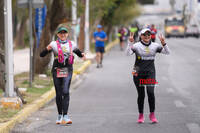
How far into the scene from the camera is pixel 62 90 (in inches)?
360

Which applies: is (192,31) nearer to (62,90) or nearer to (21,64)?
(21,64)

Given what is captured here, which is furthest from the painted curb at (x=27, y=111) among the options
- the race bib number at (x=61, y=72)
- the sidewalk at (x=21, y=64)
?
the sidewalk at (x=21, y=64)

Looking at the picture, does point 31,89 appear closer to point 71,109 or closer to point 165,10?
point 71,109

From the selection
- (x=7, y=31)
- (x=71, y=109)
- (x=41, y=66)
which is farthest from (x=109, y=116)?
(x=41, y=66)

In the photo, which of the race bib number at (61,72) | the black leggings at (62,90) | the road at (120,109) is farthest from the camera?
the black leggings at (62,90)

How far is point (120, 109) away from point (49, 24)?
6961 millimetres

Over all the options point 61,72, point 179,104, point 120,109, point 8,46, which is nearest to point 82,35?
point 179,104

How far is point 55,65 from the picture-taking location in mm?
9016

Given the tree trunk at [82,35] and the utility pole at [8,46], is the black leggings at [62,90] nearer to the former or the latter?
the utility pole at [8,46]

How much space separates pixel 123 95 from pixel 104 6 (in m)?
24.9

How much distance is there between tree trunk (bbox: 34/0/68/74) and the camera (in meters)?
16.7

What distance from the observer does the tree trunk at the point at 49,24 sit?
1672cm

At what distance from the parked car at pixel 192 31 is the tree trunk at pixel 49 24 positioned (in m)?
52.3

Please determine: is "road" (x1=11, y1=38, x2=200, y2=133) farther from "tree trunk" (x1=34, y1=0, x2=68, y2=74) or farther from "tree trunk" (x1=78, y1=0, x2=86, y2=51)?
"tree trunk" (x1=78, y1=0, x2=86, y2=51)
